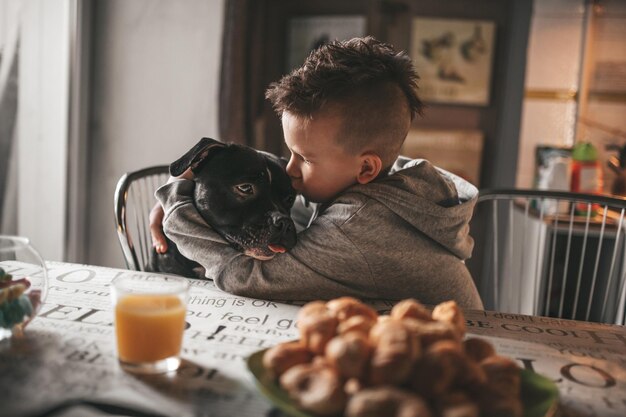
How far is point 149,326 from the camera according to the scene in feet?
2.38

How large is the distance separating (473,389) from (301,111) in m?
0.68

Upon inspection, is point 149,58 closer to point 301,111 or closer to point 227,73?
point 227,73

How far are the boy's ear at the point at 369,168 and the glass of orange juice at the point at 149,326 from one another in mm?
543

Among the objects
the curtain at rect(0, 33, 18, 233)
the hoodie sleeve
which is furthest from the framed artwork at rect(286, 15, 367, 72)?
the hoodie sleeve

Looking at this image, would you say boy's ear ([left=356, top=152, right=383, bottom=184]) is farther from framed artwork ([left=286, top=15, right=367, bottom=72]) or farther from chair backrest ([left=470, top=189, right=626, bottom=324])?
framed artwork ([left=286, top=15, right=367, bottom=72])

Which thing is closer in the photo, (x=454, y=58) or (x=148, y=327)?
(x=148, y=327)

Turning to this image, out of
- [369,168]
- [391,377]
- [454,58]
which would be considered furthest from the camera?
[454,58]

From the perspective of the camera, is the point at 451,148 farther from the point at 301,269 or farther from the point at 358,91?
the point at 301,269

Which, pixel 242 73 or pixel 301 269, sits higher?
pixel 242 73

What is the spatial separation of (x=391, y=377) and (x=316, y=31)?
2844mm

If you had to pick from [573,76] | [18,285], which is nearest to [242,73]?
[573,76]

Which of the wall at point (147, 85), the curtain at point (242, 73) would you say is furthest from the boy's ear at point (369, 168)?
the wall at point (147, 85)

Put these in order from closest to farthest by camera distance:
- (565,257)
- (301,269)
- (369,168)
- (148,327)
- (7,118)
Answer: (148,327)
(301,269)
(369,168)
(565,257)
(7,118)

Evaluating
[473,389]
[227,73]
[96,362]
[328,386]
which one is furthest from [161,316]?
[227,73]
